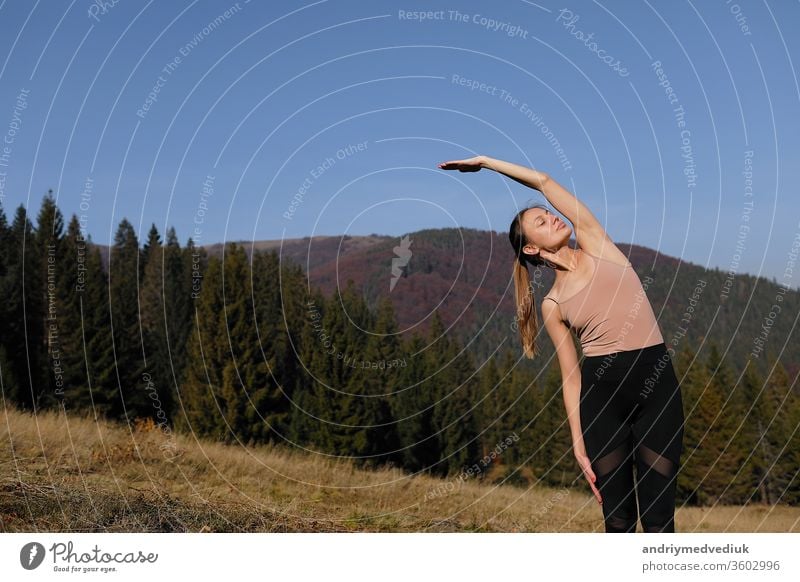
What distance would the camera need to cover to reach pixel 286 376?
201ft

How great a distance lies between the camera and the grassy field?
8023mm

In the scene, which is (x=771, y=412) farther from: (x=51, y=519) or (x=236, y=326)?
(x=51, y=519)

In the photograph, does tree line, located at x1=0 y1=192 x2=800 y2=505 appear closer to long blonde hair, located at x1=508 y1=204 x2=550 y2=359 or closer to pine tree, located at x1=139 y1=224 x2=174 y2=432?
pine tree, located at x1=139 y1=224 x2=174 y2=432

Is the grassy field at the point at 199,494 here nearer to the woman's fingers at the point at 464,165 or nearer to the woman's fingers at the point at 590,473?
the woman's fingers at the point at 590,473

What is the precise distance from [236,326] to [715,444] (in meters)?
34.1

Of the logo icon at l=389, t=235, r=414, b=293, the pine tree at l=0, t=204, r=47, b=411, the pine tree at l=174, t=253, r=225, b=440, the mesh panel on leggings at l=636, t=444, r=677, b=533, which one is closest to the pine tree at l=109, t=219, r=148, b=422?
the pine tree at l=174, t=253, r=225, b=440

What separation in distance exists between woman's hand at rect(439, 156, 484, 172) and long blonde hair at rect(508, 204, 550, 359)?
52 centimetres

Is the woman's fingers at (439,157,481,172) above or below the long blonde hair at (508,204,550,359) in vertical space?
above

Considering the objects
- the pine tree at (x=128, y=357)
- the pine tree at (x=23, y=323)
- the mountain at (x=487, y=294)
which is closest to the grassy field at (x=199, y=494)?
the mountain at (x=487, y=294)

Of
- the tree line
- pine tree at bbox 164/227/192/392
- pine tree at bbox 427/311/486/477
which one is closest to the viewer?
the tree line

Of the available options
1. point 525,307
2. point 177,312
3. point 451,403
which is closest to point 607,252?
point 525,307

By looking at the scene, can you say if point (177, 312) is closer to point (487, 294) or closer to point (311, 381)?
point (311, 381)

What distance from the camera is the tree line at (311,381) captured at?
47781 millimetres
